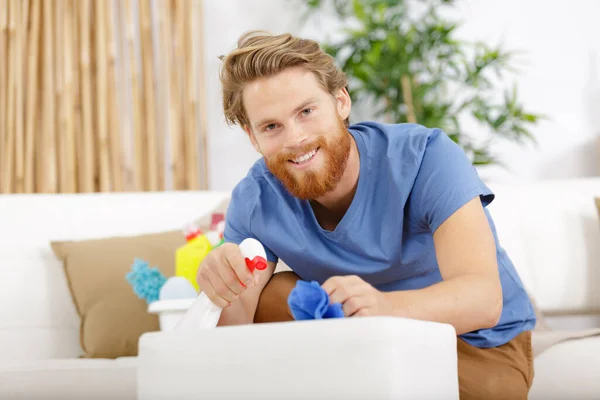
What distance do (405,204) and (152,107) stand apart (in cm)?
187

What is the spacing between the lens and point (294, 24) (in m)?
3.22

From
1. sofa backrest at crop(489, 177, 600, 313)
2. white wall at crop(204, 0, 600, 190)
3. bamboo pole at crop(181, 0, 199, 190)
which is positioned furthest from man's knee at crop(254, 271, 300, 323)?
white wall at crop(204, 0, 600, 190)

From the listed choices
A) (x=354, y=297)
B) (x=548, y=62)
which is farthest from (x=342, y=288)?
(x=548, y=62)

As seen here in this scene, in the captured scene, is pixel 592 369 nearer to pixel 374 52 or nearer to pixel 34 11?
pixel 374 52

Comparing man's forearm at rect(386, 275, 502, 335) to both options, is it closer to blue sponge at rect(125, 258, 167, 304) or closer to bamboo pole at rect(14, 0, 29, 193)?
blue sponge at rect(125, 258, 167, 304)

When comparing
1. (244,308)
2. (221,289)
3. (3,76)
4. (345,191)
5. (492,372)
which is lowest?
(492,372)

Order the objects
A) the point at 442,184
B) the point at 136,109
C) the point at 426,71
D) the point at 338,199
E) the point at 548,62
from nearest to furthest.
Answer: the point at 442,184 → the point at 338,199 → the point at 136,109 → the point at 426,71 → the point at 548,62

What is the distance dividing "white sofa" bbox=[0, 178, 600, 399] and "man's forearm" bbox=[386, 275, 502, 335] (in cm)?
77

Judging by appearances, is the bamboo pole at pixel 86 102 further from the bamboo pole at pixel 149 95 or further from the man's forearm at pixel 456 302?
the man's forearm at pixel 456 302

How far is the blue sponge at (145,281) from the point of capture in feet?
5.72

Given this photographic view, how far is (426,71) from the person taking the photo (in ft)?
10.2

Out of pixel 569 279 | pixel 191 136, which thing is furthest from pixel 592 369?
pixel 191 136

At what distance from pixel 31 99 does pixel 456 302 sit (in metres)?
2.29

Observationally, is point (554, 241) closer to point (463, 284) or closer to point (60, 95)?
point (463, 284)
